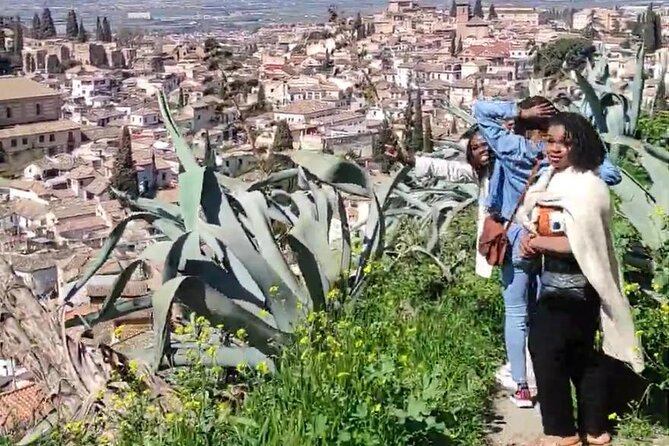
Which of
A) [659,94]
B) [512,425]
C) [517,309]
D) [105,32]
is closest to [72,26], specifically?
[105,32]

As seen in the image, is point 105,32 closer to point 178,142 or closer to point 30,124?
point 30,124

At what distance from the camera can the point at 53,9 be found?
13000cm

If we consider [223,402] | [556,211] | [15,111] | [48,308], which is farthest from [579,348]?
[15,111]

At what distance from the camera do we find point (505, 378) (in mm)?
2674

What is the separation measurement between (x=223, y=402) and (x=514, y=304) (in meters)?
0.71

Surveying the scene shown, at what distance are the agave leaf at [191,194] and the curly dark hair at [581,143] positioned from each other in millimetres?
901

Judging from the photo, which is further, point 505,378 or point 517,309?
point 505,378

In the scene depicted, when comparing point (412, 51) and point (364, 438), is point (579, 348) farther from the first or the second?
point (412, 51)

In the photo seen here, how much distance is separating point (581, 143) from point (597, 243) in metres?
0.20

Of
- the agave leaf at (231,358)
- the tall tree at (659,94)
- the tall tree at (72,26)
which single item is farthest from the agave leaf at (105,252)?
the tall tree at (72,26)

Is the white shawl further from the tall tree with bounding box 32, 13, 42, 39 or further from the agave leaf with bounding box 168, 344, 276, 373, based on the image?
the tall tree with bounding box 32, 13, 42, 39

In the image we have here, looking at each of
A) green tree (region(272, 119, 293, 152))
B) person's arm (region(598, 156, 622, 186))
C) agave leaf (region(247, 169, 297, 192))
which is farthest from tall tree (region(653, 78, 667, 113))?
person's arm (region(598, 156, 622, 186))

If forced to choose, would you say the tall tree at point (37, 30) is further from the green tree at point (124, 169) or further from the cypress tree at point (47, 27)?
the green tree at point (124, 169)

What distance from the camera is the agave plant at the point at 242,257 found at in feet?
8.11
